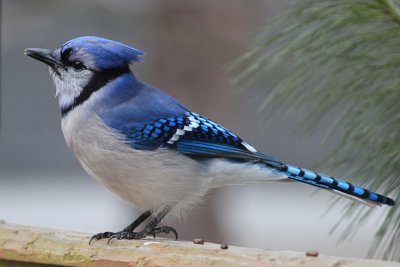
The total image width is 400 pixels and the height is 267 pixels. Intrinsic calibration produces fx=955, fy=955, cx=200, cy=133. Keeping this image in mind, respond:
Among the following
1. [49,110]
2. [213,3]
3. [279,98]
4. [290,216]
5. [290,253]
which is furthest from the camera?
[290,216]

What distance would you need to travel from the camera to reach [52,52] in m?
2.11

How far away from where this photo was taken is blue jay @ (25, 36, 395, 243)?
6.61 feet

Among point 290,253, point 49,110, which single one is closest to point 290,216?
point 49,110

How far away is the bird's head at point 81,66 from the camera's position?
2039 millimetres

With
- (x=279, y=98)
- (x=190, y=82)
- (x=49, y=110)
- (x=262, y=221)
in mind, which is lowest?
(x=262, y=221)

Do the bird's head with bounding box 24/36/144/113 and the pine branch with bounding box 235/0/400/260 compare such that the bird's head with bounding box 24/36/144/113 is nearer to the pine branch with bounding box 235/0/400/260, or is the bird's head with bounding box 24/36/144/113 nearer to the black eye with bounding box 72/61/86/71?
the black eye with bounding box 72/61/86/71

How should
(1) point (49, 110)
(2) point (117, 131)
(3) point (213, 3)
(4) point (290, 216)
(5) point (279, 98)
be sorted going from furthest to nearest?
(4) point (290, 216), (1) point (49, 110), (3) point (213, 3), (2) point (117, 131), (5) point (279, 98)

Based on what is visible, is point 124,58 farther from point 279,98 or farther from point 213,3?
point 213,3

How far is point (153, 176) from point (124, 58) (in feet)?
0.85

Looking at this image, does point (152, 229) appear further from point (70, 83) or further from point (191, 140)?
point (70, 83)

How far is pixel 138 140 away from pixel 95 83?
0.16m

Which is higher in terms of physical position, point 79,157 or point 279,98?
point 279,98

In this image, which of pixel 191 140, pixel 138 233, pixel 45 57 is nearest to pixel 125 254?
pixel 138 233

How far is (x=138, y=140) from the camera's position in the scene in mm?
2061
